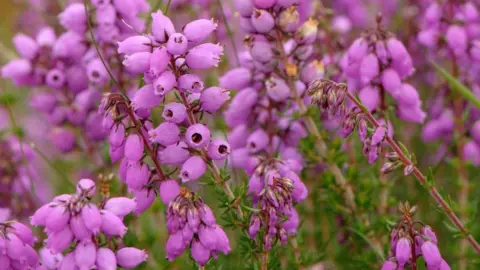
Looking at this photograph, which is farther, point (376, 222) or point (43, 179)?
point (43, 179)

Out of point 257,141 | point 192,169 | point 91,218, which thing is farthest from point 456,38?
point 91,218

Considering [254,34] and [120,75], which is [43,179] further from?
[254,34]

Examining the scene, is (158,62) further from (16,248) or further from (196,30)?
(16,248)

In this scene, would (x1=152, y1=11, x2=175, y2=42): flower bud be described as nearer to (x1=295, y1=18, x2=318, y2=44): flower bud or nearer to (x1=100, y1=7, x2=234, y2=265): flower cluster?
(x1=100, y1=7, x2=234, y2=265): flower cluster

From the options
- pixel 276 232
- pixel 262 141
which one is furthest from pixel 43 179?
pixel 276 232

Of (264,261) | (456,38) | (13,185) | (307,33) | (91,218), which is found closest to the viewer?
(91,218)

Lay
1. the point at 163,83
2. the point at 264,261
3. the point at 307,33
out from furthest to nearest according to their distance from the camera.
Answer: the point at 307,33 < the point at 264,261 < the point at 163,83

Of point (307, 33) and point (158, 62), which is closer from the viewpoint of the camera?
point (158, 62)

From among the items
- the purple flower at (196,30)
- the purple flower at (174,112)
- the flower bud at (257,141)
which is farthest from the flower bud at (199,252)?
the flower bud at (257,141)
